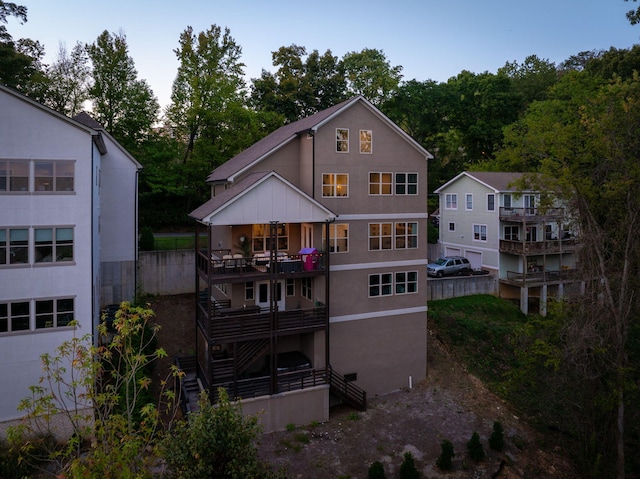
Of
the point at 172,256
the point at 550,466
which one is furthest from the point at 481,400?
the point at 172,256

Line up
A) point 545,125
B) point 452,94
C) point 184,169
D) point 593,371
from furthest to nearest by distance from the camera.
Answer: point 452,94 → point 184,169 → point 545,125 → point 593,371

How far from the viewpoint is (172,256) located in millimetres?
29953

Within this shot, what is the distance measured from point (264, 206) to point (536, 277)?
26.4 m

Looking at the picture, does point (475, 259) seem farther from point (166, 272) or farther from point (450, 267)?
point (166, 272)

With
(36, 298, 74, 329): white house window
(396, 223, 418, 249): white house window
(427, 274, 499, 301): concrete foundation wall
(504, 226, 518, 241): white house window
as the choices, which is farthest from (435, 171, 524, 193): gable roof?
(36, 298, 74, 329): white house window

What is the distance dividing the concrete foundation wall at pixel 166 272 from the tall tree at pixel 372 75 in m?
32.1

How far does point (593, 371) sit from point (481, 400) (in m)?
6.31

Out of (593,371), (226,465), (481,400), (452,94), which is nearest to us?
(226,465)

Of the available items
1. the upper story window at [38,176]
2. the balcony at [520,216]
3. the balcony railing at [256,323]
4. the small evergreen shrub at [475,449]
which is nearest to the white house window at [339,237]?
the balcony railing at [256,323]

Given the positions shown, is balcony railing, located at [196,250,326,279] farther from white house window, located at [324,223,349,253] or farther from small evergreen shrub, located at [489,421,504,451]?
small evergreen shrub, located at [489,421,504,451]

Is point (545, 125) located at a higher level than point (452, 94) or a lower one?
lower

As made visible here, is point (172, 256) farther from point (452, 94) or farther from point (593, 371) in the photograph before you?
point (452, 94)

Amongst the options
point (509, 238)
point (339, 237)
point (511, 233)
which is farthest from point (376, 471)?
point (511, 233)

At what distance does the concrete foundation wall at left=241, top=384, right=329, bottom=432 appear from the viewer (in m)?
19.6
